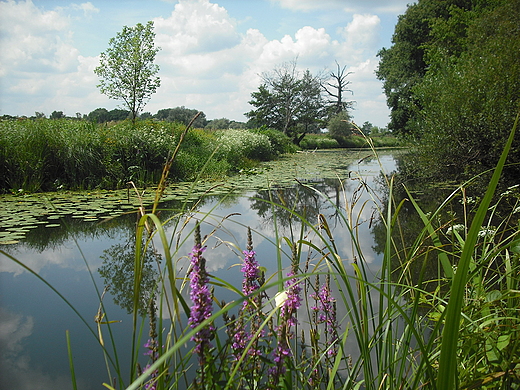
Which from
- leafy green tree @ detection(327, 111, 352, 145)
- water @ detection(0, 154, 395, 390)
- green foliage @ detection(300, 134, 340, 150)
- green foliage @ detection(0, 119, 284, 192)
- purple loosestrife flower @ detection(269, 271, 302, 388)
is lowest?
water @ detection(0, 154, 395, 390)

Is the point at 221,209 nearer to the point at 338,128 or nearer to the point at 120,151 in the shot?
the point at 120,151

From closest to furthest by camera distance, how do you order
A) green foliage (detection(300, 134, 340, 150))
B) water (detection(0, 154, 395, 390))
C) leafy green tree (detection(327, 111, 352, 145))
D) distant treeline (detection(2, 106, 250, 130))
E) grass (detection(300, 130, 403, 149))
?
water (detection(0, 154, 395, 390)) < distant treeline (detection(2, 106, 250, 130)) < green foliage (detection(300, 134, 340, 150)) < grass (detection(300, 130, 403, 149)) < leafy green tree (detection(327, 111, 352, 145))

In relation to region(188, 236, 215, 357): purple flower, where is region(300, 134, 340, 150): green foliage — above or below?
above

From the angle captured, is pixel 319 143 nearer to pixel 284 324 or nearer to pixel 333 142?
pixel 333 142

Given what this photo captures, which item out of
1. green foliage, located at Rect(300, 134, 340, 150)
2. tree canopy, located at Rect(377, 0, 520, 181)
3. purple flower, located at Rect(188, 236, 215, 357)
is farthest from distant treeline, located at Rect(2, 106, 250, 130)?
purple flower, located at Rect(188, 236, 215, 357)

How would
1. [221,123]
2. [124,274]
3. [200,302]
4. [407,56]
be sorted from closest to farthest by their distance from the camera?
[200,302]
[124,274]
[407,56]
[221,123]

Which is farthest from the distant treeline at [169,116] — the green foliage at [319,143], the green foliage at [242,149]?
the green foliage at [319,143]

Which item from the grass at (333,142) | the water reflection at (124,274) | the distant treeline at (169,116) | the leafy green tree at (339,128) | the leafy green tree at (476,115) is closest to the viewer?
the water reflection at (124,274)

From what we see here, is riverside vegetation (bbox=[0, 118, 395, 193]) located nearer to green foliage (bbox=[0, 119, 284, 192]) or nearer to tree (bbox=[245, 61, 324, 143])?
green foliage (bbox=[0, 119, 284, 192])

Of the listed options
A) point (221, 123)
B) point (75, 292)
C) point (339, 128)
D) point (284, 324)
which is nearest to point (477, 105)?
point (75, 292)

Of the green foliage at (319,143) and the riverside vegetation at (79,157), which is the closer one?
the riverside vegetation at (79,157)

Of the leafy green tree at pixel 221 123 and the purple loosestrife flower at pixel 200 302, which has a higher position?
the leafy green tree at pixel 221 123

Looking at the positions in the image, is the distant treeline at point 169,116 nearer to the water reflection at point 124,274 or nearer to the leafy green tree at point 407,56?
the water reflection at point 124,274

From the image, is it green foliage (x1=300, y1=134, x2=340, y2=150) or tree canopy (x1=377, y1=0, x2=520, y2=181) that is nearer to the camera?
tree canopy (x1=377, y1=0, x2=520, y2=181)
